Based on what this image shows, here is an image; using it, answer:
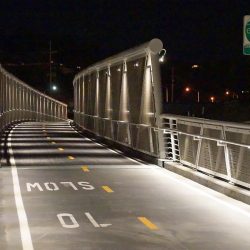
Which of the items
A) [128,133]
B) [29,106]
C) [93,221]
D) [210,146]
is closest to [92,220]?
[93,221]

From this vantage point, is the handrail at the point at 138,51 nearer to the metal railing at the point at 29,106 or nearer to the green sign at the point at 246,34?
the green sign at the point at 246,34

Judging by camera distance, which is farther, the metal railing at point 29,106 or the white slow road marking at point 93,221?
the metal railing at point 29,106

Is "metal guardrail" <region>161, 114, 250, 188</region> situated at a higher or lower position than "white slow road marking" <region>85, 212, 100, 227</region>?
higher

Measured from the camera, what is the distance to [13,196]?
51.3 feet

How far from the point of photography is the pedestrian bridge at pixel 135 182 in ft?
37.1

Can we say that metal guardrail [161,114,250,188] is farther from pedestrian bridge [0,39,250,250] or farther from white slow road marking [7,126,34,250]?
white slow road marking [7,126,34,250]

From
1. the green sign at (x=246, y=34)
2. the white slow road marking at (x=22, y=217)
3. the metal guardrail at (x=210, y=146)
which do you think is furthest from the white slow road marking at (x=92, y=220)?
the green sign at (x=246, y=34)

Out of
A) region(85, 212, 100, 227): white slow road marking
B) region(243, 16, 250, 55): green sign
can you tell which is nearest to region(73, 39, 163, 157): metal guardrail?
region(243, 16, 250, 55): green sign

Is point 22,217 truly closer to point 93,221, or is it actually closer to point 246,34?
point 93,221

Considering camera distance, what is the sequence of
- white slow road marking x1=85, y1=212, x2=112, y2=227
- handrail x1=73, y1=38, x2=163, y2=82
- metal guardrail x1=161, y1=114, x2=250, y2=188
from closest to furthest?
white slow road marking x1=85, y1=212, x2=112, y2=227
metal guardrail x1=161, y1=114, x2=250, y2=188
handrail x1=73, y1=38, x2=163, y2=82

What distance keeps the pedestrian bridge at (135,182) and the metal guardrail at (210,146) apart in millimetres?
23

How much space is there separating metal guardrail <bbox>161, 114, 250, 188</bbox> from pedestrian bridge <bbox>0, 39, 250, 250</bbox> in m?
0.02

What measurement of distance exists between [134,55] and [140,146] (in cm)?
303

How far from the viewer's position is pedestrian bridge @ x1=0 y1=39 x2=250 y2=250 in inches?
445
